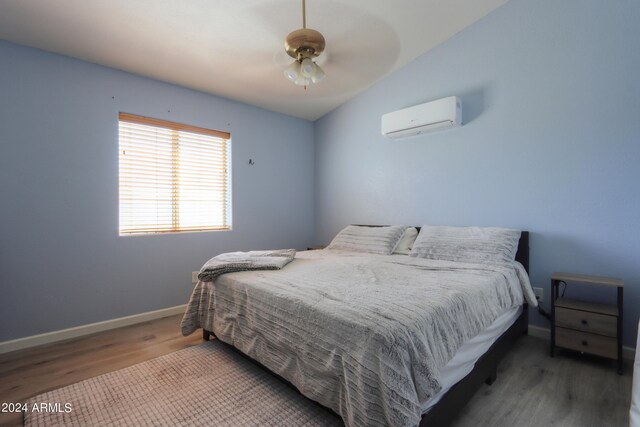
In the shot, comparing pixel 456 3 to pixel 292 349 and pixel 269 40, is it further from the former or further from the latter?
pixel 292 349

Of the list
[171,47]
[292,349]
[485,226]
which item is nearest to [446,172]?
[485,226]

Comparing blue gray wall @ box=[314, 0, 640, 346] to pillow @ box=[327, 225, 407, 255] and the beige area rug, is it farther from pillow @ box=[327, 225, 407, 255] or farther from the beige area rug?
the beige area rug

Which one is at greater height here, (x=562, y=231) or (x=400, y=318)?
(x=562, y=231)

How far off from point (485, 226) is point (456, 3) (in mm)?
1864

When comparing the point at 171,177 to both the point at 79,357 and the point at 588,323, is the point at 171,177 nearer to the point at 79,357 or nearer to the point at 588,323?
the point at 79,357

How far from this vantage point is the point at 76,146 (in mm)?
2441

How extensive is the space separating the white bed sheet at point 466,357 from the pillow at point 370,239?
120 centimetres

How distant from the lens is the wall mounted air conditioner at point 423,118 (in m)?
2.66

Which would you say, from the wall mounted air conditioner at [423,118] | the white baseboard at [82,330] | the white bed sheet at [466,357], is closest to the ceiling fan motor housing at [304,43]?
the wall mounted air conditioner at [423,118]

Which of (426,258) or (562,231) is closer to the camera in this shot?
(562,231)

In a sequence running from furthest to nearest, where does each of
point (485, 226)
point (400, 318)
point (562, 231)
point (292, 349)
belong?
point (485, 226), point (562, 231), point (292, 349), point (400, 318)

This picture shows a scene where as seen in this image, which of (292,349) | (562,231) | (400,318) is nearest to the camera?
(400,318)

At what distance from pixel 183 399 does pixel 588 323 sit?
2.55 meters

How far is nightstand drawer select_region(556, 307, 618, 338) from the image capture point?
1.85m
